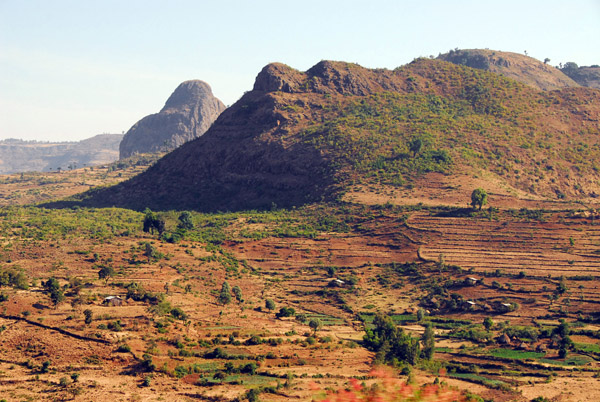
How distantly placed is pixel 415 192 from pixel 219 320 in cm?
5223

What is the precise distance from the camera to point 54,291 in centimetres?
5656

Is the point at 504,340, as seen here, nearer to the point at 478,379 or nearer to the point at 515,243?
the point at 478,379

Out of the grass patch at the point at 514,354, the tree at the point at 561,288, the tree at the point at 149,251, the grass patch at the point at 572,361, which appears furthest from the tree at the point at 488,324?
the tree at the point at 149,251

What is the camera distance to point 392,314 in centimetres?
6969

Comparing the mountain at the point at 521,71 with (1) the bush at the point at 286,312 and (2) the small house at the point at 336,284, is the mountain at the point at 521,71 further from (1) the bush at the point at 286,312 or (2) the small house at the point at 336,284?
(1) the bush at the point at 286,312

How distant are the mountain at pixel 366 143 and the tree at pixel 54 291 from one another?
176 feet

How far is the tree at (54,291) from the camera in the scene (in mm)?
56281

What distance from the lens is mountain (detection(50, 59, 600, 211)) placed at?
4377 inches

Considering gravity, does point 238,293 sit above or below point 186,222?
below

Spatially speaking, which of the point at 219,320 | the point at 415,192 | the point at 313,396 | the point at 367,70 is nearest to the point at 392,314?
the point at 219,320

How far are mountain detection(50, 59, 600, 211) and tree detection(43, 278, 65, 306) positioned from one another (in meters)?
53.6

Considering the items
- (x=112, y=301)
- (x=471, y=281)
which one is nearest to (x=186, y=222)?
(x=112, y=301)

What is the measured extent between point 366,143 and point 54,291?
7437cm

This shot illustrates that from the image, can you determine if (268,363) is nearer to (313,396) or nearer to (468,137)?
(313,396)
